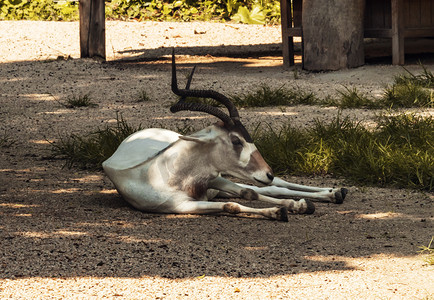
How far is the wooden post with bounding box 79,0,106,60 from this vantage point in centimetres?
1131

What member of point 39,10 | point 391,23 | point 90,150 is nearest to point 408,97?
point 391,23

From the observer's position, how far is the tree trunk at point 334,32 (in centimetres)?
1042

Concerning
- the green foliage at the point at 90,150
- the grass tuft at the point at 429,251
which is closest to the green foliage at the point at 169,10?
the green foliage at the point at 90,150

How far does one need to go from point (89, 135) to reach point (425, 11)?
6270 mm

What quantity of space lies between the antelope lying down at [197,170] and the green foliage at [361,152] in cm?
104

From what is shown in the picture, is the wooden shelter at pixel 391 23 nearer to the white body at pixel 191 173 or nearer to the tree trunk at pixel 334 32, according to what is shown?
the tree trunk at pixel 334 32

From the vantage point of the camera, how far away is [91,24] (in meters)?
11.4

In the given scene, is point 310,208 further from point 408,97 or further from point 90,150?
point 408,97

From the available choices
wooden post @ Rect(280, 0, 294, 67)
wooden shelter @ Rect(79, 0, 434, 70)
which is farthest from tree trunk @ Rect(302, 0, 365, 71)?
wooden post @ Rect(280, 0, 294, 67)

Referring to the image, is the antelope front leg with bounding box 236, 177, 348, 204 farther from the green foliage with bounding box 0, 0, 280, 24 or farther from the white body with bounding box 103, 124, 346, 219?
the green foliage with bounding box 0, 0, 280, 24

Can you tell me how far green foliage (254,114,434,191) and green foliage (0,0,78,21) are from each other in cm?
1076

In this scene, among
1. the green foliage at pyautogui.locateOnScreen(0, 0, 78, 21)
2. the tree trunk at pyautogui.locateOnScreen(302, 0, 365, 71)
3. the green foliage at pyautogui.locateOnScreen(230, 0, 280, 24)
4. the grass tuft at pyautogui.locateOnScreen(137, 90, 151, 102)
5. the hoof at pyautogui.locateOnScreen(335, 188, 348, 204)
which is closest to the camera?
the hoof at pyautogui.locateOnScreen(335, 188, 348, 204)

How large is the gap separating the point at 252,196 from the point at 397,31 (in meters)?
6.49

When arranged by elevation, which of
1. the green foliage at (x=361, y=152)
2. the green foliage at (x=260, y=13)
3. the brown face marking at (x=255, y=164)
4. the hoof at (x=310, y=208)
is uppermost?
the green foliage at (x=260, y=13)
